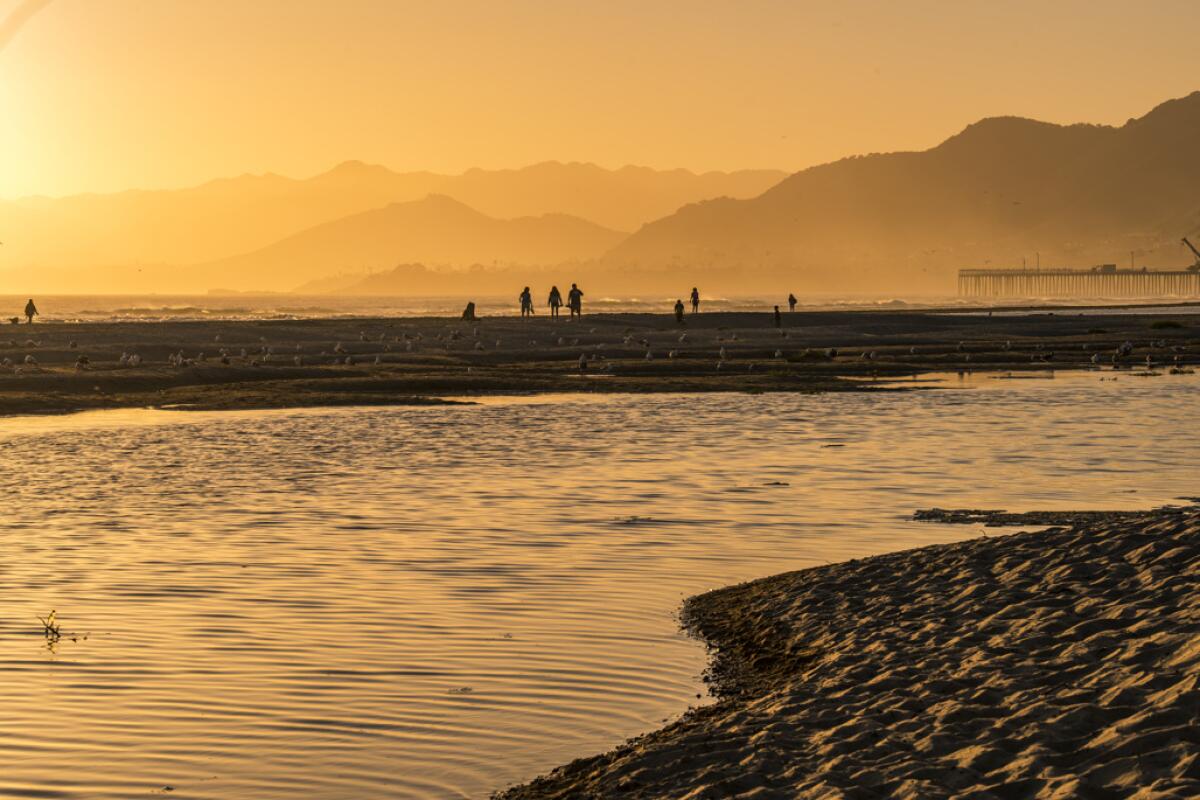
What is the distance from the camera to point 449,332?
82375 millimetres

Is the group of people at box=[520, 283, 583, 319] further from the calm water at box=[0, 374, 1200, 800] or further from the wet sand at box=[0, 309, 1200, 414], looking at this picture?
the calm water at box=[0, 374, 1200, 800]

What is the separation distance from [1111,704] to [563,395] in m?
39.2

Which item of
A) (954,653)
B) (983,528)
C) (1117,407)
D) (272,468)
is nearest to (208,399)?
(272,468)

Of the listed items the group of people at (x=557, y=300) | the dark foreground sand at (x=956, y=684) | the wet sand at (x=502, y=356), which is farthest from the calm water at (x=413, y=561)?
the group of people at (x=557, y=300)

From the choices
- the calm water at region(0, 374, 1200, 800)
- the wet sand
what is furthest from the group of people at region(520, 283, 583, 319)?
the calm water at region(0, 374, 1200, 800)

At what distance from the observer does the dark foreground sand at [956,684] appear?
973cm

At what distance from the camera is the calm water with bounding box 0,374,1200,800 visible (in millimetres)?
11594

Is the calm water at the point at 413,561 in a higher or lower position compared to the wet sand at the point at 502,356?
lower

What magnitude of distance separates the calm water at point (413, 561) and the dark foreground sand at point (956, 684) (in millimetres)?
839

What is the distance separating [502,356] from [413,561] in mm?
47639

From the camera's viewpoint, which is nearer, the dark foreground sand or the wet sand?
the dark foreground sand

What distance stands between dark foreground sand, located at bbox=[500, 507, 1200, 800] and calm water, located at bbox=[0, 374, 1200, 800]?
0.84 m

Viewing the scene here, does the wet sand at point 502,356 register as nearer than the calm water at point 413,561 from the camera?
No

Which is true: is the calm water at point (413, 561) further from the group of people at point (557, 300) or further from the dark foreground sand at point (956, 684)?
the group of people at point (557, 300)
